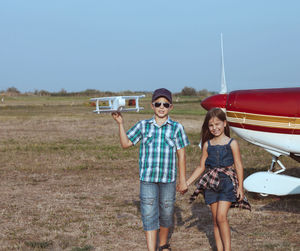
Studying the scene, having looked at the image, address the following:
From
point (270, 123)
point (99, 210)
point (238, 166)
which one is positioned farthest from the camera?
point (270, 123)

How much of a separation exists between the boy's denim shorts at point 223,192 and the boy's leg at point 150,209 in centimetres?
52

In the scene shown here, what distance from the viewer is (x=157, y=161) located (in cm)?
372

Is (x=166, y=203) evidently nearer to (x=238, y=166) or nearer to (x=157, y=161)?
(x=157, y=161)

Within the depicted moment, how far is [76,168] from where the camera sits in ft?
30.2

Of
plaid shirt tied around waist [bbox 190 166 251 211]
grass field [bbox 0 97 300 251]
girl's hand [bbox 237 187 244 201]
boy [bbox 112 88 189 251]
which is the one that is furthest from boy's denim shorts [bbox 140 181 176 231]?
grass field [bbox 0 97 300 251]

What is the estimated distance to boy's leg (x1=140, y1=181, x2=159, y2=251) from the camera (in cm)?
372

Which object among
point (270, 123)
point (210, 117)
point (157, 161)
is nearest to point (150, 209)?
point (157, 161)

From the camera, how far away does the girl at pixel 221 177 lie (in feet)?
12.4

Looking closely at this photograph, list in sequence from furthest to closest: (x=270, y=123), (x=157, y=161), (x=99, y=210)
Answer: (x=270, y=123) → (x=99, y=210) → (x=157, y=161)

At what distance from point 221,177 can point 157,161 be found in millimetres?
615

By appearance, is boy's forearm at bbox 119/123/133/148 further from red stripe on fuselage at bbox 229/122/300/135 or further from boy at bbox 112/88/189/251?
red stripe on fuselage at bbox 229/122/300/135

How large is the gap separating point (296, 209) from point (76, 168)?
4877 mm

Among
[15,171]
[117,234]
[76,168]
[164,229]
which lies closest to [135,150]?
[76,168]

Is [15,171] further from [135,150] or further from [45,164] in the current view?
[135,150]
